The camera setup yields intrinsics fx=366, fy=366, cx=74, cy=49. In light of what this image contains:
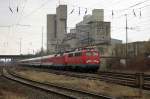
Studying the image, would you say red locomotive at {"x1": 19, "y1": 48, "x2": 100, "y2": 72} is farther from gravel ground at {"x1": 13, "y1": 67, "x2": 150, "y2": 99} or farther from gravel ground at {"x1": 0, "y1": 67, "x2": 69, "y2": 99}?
gravel ground at {"x1": 0, "y1": 67, "x2": 69, "y2": 99}

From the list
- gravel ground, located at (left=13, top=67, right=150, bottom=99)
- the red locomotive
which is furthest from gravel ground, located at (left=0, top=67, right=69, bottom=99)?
the red locomotive

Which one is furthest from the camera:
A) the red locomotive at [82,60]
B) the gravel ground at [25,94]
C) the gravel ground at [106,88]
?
the red locomotive at [82,60]

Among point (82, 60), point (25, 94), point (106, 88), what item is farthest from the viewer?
point (82, 60)

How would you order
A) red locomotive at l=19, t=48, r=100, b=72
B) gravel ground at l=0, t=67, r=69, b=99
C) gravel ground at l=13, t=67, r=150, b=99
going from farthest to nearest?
red locomotive at l=19, t=48, r=100, b=72 < gravel ground at l=13, t=67, r=150, b=99 < gravel ground at l=0, t=67, r=69, b=99

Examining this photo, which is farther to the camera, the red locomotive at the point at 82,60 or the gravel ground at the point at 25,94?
the red locomotive at the point at 82,60

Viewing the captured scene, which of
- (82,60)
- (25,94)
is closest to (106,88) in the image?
(25,94)

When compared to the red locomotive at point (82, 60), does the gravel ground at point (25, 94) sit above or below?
below

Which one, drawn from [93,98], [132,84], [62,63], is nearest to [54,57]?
[62,63]

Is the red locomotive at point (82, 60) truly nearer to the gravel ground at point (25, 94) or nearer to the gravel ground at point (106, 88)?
the gravel ground at point (106, 88)

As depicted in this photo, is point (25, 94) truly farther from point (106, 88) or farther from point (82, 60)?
point (82, 60)

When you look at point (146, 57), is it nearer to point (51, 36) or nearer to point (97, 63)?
point (97, 63)

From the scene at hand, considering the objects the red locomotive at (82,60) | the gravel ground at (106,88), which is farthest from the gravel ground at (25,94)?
the red locomotive at (82,60)

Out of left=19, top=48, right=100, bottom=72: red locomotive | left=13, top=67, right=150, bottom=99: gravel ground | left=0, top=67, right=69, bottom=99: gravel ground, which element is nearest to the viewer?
left=0, top=67, right=69, bottom=99: gravel ground

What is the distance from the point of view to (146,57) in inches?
2438
